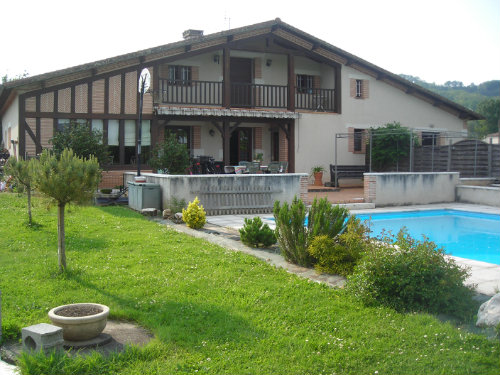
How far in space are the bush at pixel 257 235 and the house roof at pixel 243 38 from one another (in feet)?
37.1

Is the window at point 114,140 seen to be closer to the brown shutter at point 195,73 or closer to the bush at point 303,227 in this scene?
the brown shutter at point 195,73

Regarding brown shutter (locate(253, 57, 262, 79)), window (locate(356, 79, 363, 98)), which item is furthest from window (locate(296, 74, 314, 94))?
window (locate(356, 79, 363, 98))

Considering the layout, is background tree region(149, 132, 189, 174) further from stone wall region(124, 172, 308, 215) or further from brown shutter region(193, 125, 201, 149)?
brown shutter region(193, 125, 201, 149)

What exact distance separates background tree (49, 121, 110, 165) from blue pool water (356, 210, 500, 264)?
8.43 meters

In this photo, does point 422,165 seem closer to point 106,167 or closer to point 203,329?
point 106,167

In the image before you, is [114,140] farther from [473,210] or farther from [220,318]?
[220,318]

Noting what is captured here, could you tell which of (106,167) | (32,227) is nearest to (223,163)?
(106,167)

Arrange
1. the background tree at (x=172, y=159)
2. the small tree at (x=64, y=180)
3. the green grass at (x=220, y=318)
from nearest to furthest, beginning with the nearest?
1. the green grass at (x=220, y=318)
2. the small tree at (x=64, y=180)
3. the background tree at (x=172, y=159)

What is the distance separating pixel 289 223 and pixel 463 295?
2.90 meters

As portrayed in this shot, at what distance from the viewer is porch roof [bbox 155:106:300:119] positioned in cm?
1884

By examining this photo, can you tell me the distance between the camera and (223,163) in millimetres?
19969

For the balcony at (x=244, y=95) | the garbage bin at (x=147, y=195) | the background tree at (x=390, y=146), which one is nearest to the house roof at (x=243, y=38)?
the balcony at (x=244, y=95)

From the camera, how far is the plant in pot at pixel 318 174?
71.9ft

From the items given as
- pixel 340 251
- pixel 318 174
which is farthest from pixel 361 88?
pixel 340 251
